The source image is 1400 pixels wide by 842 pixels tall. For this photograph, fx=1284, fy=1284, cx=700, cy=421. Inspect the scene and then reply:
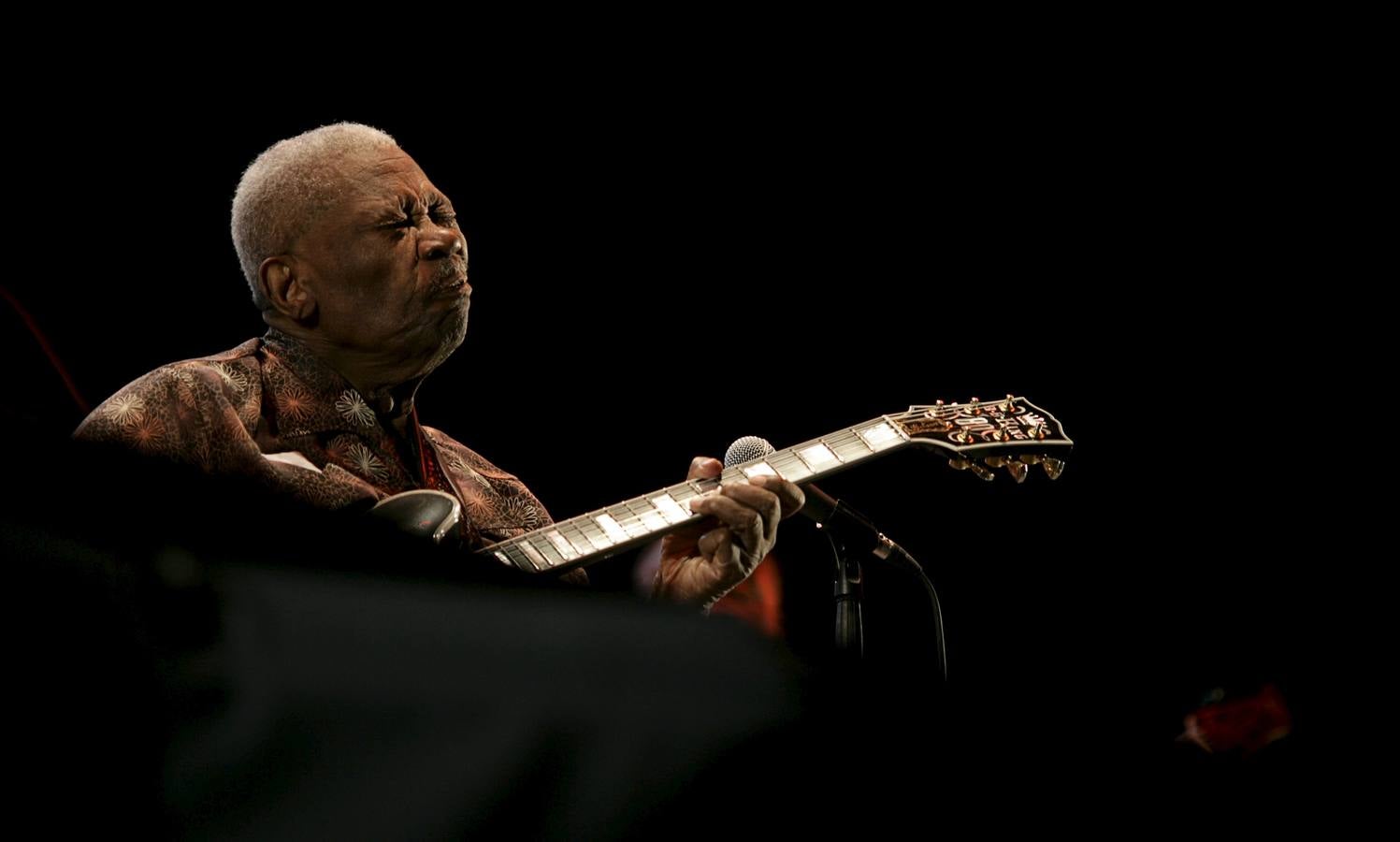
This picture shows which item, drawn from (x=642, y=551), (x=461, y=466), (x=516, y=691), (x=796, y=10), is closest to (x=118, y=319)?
(x=461, y=466)

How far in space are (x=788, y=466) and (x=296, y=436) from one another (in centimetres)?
80

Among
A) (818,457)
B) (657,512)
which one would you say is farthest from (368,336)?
(818,457)

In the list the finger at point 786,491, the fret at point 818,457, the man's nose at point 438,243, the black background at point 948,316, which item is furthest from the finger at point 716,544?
the black background at point 948,316

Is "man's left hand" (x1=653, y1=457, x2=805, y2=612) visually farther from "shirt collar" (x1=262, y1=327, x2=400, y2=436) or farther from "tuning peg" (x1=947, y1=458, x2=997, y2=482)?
"shirt collar" (x1=262, y1=327, x2=400, y2=436)

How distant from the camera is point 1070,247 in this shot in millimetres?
3145

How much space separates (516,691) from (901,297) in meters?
2.51

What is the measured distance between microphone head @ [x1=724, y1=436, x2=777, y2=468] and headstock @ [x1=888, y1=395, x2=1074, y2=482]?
0.28 m

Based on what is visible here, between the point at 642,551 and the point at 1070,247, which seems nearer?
the point at 642,551

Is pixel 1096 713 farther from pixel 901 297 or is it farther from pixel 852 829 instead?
pixel 852 829

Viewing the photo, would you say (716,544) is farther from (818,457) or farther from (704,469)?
(818,457)

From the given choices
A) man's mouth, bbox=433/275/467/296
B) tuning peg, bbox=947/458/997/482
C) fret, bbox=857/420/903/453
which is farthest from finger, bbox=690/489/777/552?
man's mouth, bbox=433/275/467/296

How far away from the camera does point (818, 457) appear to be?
7.27ft

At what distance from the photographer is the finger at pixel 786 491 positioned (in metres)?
1.99

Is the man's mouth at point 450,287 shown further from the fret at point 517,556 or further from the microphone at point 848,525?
the microphone at point 848,525
